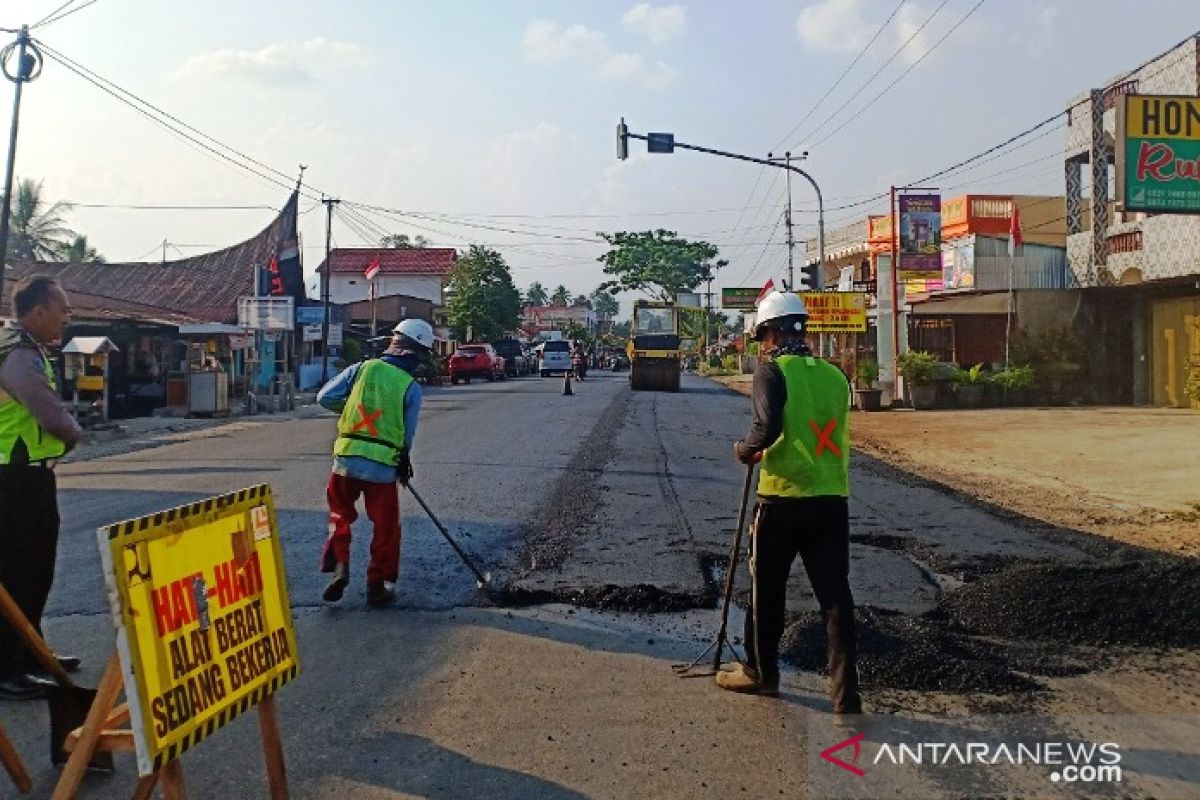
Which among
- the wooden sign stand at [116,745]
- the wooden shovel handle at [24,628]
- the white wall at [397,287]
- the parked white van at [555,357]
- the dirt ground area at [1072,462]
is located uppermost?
the white wall at [397,287]

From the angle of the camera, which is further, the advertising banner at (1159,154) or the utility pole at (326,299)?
the utility pole at (326,299)

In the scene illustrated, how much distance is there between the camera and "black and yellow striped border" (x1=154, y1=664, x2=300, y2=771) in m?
3.12

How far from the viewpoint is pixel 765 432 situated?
4887 millimetres

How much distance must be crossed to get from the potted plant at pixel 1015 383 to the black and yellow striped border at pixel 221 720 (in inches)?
1065

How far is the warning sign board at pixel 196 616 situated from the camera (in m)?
3.02

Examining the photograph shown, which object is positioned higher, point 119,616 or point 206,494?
point 119,616

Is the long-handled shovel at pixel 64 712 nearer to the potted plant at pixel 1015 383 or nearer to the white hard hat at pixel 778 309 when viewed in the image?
the white hard hat at pixel 778 309

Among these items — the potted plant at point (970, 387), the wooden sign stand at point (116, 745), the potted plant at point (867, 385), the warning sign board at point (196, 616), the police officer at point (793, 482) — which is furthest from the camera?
the potted plant at point (970, 387)

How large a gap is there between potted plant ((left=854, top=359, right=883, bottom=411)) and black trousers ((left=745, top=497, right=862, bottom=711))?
2376 centimetres

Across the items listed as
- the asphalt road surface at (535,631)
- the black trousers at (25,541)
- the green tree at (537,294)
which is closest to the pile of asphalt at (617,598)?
the asphalt road surface at (535,631)

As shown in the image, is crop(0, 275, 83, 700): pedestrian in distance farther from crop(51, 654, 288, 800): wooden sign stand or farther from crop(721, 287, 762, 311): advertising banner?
crop(721, 287, 762, 311): advertising banner

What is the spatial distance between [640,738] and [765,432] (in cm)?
142

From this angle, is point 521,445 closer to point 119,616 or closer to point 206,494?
point 206,494

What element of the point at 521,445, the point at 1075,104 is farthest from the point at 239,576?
the point at 1075,104
